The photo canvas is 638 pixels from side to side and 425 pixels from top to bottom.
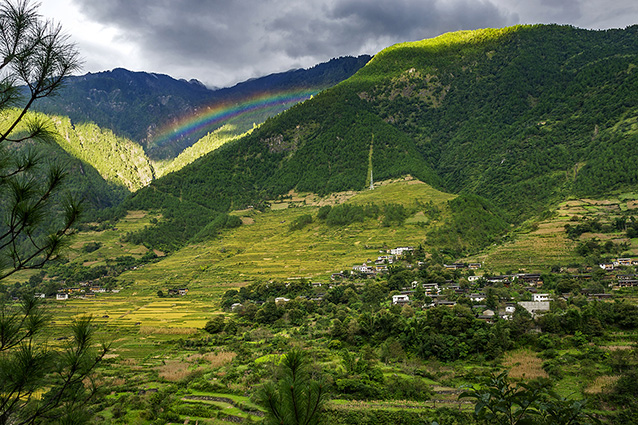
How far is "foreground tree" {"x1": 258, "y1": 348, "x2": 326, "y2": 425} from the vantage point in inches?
174

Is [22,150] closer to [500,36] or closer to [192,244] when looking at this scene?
[192,244]

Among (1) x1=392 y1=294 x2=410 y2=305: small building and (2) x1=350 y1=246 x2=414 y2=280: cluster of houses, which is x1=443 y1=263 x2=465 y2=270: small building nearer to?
(2) x1=350 y1=246 x2=414 y2=280: cluster of houses

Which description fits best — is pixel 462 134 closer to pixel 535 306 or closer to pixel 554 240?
pixel 554 240

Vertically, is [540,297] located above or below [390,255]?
above

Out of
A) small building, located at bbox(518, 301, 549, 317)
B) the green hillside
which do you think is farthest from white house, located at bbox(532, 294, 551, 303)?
the green hillside

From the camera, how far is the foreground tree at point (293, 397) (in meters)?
4.41

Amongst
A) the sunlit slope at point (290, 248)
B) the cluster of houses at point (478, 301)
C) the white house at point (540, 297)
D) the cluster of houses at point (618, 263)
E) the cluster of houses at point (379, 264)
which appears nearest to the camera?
the cluster of houses at point (478, 301)

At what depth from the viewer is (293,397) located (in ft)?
14.5

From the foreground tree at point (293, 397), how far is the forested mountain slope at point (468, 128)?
287ft

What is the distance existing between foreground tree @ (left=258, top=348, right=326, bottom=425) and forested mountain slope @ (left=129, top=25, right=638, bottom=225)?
87436 millimetres

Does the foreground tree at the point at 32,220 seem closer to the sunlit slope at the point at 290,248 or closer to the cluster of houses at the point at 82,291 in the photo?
the sunlit slope at the point at 290,248

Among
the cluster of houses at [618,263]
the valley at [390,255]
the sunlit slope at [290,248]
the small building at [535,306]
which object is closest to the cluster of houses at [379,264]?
the valley at [390,255]

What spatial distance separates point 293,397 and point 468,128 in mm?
152944

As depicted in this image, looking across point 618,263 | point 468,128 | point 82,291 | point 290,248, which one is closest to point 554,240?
point 618,263
